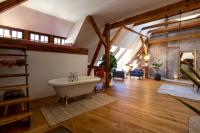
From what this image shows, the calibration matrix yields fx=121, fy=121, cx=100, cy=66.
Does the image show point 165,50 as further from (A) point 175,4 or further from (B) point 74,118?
(B) point 74,118

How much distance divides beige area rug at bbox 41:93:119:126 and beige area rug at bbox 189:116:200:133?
1.85 m

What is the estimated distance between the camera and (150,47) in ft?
30.3

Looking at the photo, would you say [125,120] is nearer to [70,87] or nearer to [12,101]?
[70,87]

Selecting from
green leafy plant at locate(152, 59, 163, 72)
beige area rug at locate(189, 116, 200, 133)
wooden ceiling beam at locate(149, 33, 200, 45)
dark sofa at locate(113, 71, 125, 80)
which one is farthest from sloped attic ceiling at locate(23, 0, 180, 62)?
green leafy plant at locate(152, 59, 163, 72)

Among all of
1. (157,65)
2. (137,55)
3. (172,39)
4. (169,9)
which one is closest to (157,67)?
(157,65)

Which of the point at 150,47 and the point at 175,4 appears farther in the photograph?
the point at 150,47

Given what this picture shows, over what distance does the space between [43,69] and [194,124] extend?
12.6 feet

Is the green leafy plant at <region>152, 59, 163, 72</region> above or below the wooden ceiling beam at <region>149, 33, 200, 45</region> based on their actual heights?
below

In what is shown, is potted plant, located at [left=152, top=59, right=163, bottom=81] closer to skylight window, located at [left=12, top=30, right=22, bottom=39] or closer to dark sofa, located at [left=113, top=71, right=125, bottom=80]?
dark sofa, located at [left=113, top=71, right=125, bottom=80]

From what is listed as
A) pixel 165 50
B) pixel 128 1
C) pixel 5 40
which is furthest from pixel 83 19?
pixel 165 50

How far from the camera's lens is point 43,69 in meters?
3.59

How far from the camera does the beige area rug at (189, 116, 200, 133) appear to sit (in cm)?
209

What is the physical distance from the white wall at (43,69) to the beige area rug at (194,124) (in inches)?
140

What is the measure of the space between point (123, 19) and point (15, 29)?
397 centimetres
